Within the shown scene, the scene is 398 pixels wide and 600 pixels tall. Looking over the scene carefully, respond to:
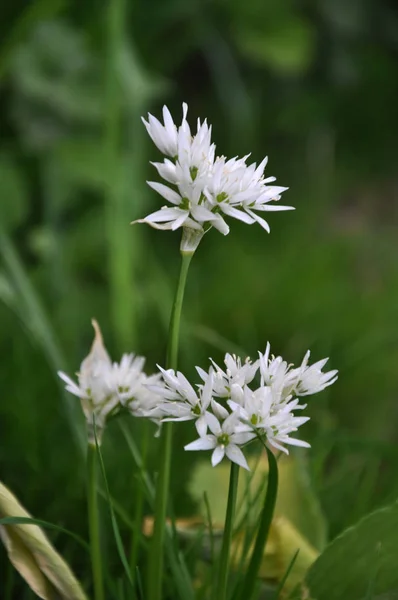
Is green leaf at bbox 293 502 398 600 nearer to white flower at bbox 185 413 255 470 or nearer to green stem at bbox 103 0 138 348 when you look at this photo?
white flower at bbox 185 413 255 470

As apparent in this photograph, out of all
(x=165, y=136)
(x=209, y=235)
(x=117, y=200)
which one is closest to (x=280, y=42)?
(x=209, y=235)

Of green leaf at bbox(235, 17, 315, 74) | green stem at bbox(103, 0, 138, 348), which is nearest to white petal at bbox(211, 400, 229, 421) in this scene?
green stem at bbox(103, 0, 138, 348)

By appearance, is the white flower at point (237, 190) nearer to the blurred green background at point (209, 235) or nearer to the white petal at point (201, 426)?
the white petal at point (201, 426)

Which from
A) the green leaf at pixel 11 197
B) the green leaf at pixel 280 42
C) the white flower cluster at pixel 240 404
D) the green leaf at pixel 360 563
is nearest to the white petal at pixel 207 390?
the white flower cluster at pixel 240 404

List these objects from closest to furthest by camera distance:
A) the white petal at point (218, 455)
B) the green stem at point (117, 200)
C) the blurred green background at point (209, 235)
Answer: the white petal at point (218, 455), the blurred green background at point (209, 235), the green stem at point (117, 200)

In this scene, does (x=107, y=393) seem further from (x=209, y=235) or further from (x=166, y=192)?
(x=209, y=235)

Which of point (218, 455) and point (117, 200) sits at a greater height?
point (117, 200)
